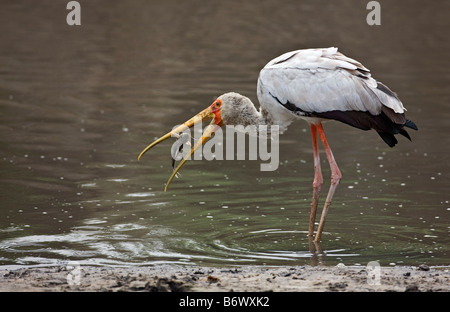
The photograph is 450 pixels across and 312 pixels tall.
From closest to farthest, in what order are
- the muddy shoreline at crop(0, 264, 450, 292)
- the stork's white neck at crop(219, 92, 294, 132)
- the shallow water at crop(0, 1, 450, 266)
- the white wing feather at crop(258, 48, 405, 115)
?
1. the muddy shoreline at crop(0, 264, 450, 292)
2. the white wing feather at crop(258, 48, 405, 115)
3. the shallow water at crop(0, 1, 450, 266)
4. the stork's white neck at crop(219, 92, 294, 132)

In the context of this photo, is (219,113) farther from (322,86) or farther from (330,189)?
(330,189)

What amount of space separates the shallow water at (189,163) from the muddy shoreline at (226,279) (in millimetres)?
681

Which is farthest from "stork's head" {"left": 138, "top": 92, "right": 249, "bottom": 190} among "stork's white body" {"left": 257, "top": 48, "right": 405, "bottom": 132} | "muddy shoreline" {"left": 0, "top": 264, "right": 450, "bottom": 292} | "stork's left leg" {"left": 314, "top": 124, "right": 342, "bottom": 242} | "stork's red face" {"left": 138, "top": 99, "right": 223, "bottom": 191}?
"muddy shoreline" {"left": 0, "top": 264, "right": 450, "bottom": 292}

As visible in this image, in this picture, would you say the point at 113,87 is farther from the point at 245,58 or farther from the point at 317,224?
the point at 317,224

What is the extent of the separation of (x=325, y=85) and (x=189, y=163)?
379 centimetres

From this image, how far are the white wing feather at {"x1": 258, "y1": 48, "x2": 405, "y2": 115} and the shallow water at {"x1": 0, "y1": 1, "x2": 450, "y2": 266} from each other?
4.14ft

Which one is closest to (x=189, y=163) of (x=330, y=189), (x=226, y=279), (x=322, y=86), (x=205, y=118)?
(x=205, y=118)

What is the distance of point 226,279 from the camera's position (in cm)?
637

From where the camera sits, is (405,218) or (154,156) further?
(154,156)

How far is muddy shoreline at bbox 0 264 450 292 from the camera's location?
6043 millimetres

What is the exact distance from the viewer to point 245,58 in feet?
66.5

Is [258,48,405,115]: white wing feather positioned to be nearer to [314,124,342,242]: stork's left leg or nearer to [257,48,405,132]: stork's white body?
[257,48,405,132]: stork's white body

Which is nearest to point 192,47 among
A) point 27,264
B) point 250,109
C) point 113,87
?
point 113,87

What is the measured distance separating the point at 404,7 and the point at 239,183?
701 inches
